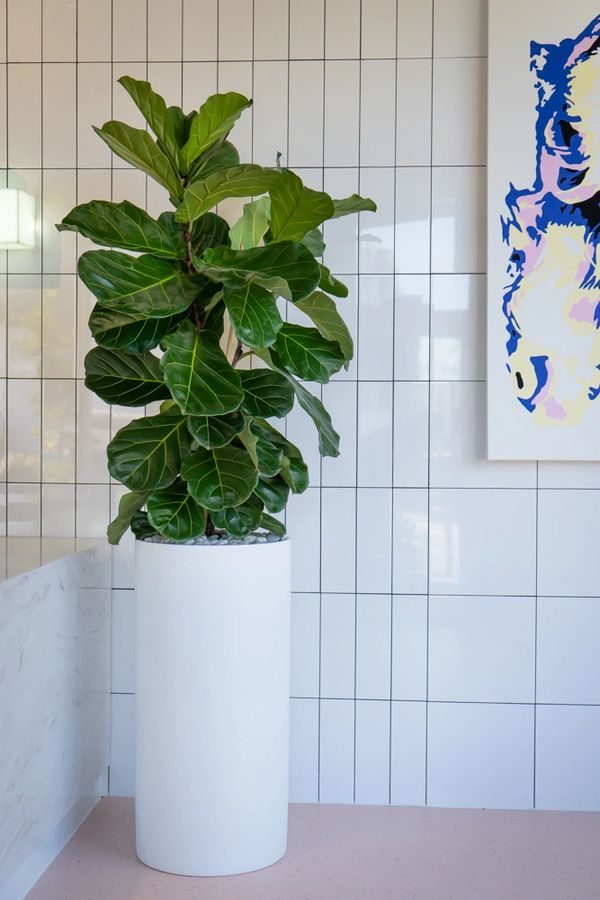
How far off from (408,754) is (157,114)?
1863mm

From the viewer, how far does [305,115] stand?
2525mm

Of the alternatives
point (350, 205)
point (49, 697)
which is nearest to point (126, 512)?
point (49, 697)

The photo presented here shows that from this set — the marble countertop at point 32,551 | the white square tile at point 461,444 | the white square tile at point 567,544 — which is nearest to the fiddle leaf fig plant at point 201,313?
the marble countertop at point 32,551

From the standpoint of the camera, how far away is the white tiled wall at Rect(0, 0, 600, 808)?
252 centimetres

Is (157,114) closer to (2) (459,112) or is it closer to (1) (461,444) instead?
(2) (459,112)

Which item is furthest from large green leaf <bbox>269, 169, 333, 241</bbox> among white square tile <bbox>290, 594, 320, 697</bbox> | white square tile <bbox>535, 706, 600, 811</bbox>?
white square tile <bbox>535, 706, 600, 811</bbox>

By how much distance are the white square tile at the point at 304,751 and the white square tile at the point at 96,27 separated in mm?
1981

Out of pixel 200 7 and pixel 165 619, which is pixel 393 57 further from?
pixel 165 619

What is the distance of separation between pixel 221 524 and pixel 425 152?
129 cm

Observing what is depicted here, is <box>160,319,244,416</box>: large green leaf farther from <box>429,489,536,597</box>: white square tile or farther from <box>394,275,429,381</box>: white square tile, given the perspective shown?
<box>429,489,536,597</box>: white square tile

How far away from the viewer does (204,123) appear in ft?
6.16

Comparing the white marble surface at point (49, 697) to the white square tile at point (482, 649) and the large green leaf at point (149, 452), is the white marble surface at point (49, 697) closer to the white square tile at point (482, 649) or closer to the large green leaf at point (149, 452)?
the large green leaf at point (149, 452)

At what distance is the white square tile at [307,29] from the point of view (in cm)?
251

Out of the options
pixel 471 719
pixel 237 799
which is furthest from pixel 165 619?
pixel 471 719
